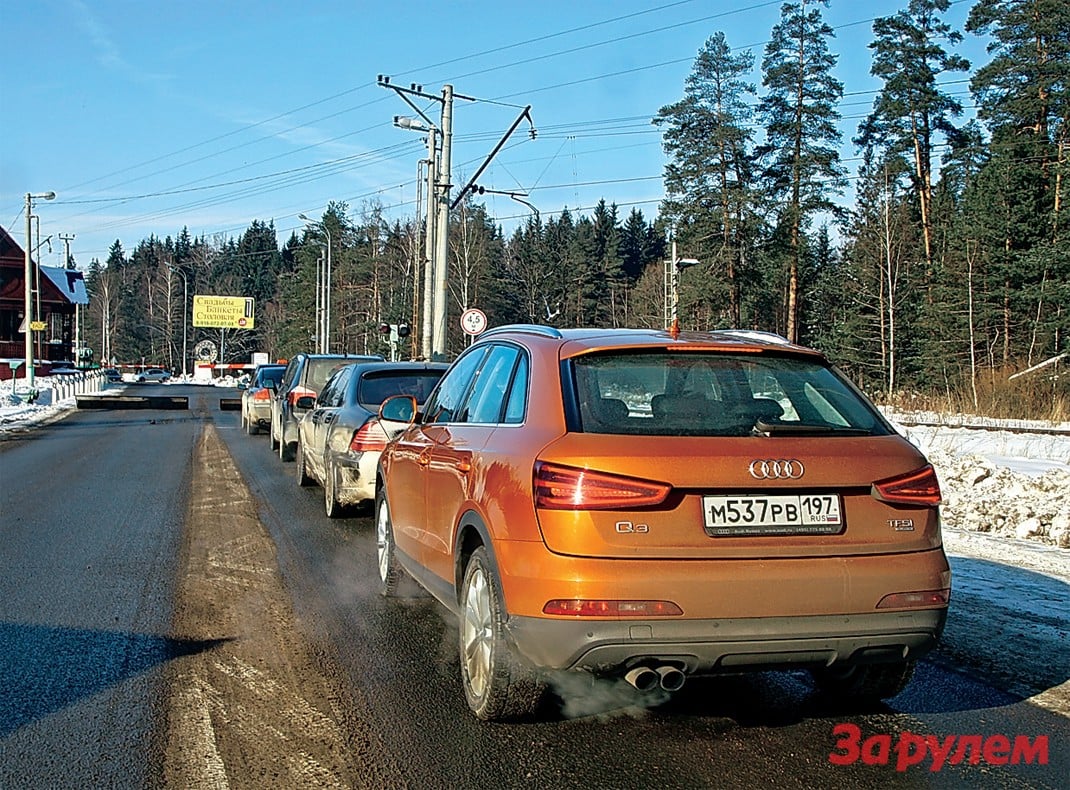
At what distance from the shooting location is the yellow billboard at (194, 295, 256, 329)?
9131cm

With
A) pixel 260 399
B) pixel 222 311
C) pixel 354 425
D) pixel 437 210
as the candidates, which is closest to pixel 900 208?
pixel 437 210

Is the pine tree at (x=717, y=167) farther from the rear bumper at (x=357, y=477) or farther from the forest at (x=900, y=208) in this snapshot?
the rear bumper at (x=357, y=477)

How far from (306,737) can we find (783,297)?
164ft

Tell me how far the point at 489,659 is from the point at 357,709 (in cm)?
74

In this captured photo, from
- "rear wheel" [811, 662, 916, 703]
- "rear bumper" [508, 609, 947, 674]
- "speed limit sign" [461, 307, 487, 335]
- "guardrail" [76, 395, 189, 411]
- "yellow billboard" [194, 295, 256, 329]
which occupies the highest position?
"yellow billboard" [194, 295, 256, 329]

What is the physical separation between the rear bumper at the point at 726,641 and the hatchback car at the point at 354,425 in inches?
226

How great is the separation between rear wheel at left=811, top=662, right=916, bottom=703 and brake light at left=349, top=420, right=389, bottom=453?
5520mm

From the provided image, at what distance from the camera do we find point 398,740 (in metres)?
4.20

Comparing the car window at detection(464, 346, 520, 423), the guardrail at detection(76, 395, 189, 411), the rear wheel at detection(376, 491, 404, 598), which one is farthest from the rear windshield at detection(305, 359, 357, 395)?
the guardrail at detection(76, 395, 189, 411)

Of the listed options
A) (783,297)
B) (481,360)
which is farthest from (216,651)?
(783,297)

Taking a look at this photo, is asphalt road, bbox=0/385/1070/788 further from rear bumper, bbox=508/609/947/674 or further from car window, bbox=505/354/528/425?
car window, bbox=505/354/528/425

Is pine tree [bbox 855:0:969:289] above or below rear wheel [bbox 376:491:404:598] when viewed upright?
above

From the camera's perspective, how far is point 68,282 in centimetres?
8506

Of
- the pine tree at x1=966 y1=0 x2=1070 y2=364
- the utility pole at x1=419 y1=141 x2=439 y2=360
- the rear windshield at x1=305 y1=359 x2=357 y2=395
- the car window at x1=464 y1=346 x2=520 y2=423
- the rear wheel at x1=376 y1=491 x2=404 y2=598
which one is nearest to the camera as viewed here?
the car window at x1=464 y1=346 x2=520 y2=423
